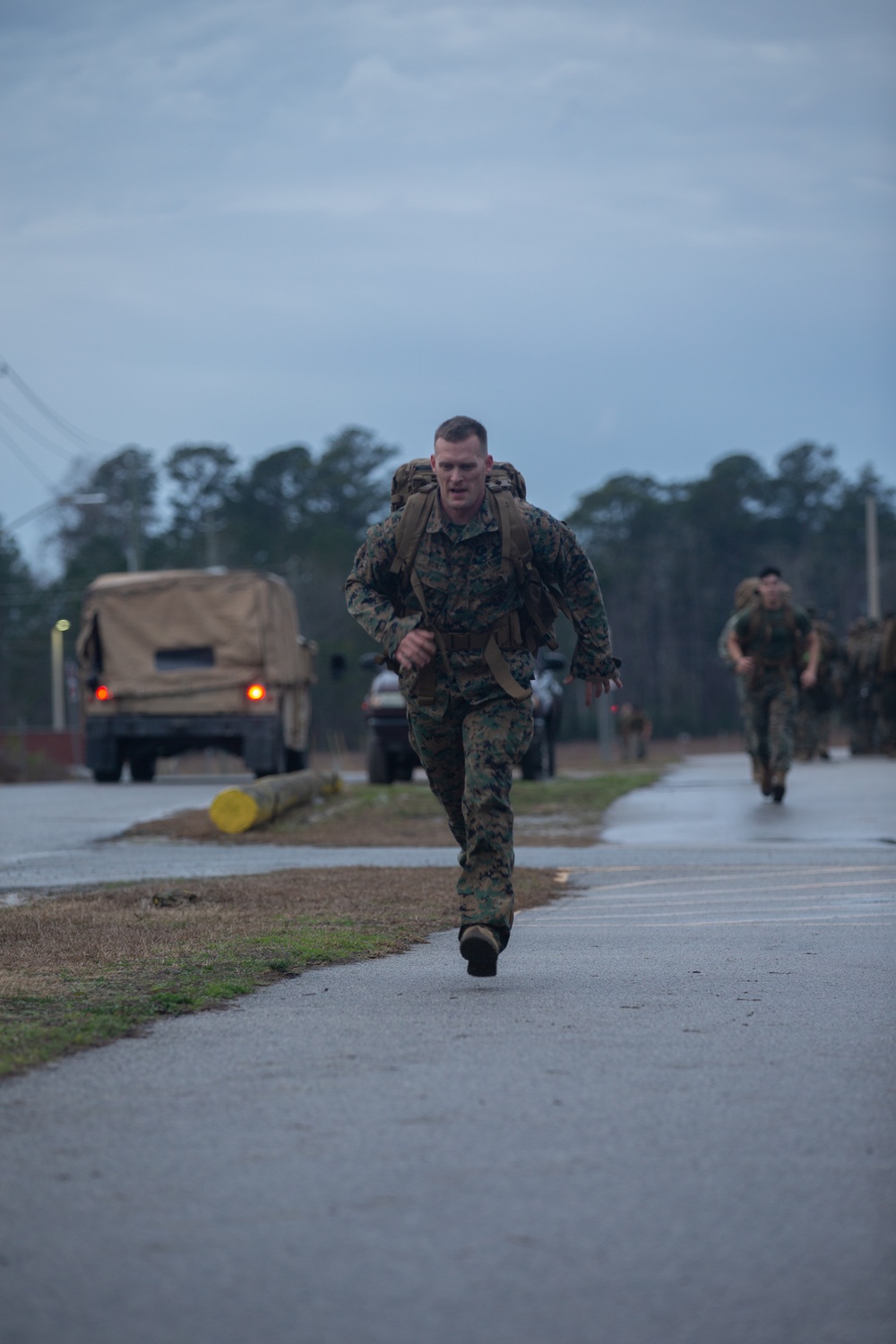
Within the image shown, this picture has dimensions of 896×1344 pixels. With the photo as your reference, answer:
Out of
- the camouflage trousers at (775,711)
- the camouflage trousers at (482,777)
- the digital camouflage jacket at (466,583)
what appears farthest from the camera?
the camouflage trousers at (775,711)

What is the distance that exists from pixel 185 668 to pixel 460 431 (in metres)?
17.6

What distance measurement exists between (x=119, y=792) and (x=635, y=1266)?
18.5m

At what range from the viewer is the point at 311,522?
283 ft

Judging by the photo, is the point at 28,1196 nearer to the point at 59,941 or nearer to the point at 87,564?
the point at 59,941

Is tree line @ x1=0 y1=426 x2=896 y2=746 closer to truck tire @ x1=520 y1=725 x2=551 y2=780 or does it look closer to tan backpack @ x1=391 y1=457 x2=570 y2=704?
truck tire @ x1=520 y1=725 x2=551 y2=780

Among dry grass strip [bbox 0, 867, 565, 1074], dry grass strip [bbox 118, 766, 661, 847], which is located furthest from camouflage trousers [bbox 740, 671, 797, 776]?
dry grass strip [bbox 0, 867, 565, 1074]

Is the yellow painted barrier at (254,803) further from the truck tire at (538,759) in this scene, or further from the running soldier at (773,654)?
the truck tire at (538,759)

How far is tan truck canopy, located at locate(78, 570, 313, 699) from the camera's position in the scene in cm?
2298

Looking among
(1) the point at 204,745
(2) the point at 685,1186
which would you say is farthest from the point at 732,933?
(1) the point at 204,745

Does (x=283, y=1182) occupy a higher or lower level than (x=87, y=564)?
lower

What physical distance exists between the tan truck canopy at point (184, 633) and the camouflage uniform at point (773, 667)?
914cm

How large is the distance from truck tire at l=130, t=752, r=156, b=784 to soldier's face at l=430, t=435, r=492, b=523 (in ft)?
62.8

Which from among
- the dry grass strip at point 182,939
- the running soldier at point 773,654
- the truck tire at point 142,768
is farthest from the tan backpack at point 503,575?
the truck tire at point 142,768

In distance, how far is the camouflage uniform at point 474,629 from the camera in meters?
5.82
